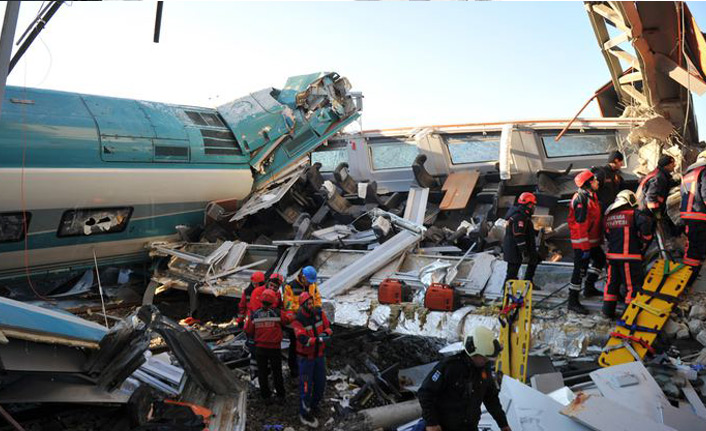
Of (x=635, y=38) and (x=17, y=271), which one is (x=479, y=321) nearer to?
(x=635, y=38)

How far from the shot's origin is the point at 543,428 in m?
3.84

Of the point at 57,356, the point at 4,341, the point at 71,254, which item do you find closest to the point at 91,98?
the point at 71,254

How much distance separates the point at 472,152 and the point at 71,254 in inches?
279

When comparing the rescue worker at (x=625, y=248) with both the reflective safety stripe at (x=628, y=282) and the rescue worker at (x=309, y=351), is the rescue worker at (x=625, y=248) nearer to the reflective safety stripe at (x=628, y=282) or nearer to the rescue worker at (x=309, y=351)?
the reflective safety stripe at (x=628, y=282)

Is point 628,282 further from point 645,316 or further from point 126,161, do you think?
point 126,161

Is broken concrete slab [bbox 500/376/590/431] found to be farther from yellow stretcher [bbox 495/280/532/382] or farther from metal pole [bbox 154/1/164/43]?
metal pole [bbox 154/1/164/43]

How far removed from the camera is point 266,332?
18.4ft

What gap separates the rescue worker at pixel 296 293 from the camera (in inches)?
225

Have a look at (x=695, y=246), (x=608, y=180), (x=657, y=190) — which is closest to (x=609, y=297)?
(x=695, y=246)

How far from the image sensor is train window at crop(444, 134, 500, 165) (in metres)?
9.91

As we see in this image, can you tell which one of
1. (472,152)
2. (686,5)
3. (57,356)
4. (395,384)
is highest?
(686,5)

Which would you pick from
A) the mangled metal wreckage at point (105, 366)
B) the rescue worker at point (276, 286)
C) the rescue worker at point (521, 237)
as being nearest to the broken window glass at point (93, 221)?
the mangled metal wreckage at point (105, 366)

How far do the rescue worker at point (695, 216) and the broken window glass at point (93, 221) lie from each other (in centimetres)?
770

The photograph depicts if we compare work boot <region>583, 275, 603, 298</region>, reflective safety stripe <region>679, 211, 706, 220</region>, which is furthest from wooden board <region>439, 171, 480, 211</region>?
reflective safety stripe <region>679, 211, 706, 220</region>
